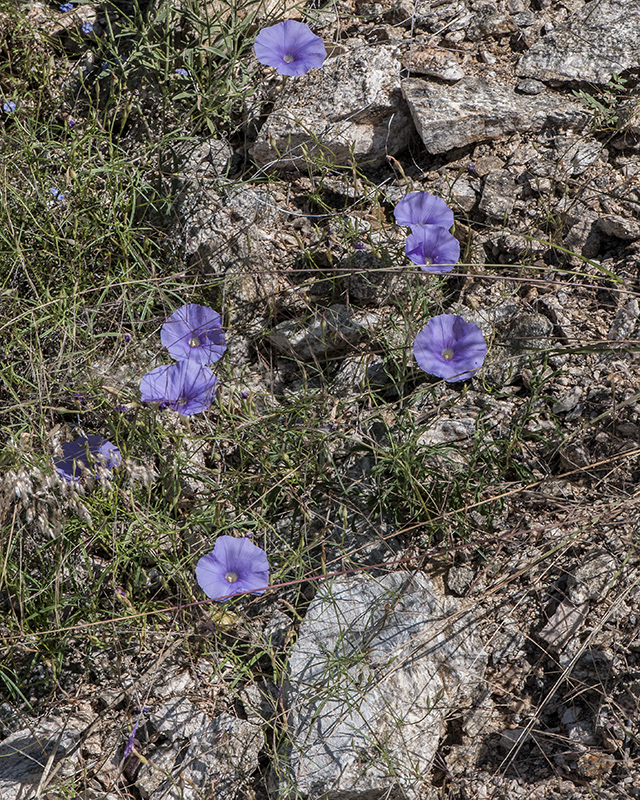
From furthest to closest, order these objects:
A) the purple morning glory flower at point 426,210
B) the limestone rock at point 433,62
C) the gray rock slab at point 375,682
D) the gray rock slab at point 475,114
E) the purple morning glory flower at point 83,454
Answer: the limestone rock at point 433,62 < the gray rock slab at point 475,114 < the purple morning glory flower at point 426,210 < the purple morning glory flower at point 83,454 < the gray rock slab at point 375,682

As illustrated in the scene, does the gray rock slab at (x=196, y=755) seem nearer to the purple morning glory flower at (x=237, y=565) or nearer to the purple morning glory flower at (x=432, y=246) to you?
the purple morning glory flower at (x=237, y=565)

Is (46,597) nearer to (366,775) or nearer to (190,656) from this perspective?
(190,656)

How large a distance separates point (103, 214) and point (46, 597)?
1.30 m

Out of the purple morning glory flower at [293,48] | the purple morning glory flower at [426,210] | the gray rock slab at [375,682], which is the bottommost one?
the gray rock slab at [375,682]

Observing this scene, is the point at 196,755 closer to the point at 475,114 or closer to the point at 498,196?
the point at 498,196

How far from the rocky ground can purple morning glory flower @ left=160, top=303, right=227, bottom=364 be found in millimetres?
74

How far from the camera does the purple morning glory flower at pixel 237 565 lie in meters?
2.02

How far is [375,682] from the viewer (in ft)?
6.55

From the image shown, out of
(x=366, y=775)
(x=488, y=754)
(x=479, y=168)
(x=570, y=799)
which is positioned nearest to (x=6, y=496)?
(x=366, y=775)

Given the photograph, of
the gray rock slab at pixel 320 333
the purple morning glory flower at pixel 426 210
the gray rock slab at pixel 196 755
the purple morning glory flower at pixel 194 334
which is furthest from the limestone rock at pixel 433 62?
the gray rock slab at pixel 196 755

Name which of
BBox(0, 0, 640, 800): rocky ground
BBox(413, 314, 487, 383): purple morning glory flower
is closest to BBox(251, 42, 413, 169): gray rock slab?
BBox(0, 0, 640, 800): rocky ground

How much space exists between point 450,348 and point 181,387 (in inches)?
32.0

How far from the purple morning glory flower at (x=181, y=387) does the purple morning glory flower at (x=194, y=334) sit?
0.07 meters

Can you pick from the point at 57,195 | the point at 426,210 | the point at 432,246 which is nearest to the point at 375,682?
the point at 432,246
